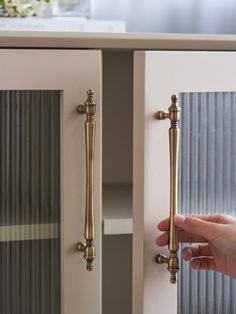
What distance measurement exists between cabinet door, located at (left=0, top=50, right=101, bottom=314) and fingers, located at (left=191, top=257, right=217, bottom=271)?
115mm

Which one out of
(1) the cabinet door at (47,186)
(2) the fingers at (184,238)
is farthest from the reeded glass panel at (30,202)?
(2) the fingers at (184,238)

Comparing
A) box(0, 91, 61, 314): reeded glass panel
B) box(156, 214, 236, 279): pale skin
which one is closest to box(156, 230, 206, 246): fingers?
box(156, 214, 236, 279): pale skin

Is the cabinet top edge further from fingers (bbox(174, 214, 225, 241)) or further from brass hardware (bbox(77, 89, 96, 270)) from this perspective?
fingers (bbox(174, 214, 225, 241))

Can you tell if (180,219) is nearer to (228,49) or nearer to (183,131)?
(183,131)

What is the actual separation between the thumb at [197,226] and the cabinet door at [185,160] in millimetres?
25

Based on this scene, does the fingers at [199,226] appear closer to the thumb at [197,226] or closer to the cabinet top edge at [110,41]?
the thumb at [197,226]

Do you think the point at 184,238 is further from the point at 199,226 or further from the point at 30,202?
the point at 30,202

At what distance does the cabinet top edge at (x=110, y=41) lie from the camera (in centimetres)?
79

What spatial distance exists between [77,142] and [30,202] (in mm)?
90

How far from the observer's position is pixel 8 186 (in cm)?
82

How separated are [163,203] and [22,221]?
0.16 m

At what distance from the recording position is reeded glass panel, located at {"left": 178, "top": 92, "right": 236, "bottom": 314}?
837 mm

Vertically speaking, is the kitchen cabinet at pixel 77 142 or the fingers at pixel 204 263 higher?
the kitchen cabinet at pixel 77 142

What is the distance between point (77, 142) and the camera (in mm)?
814
